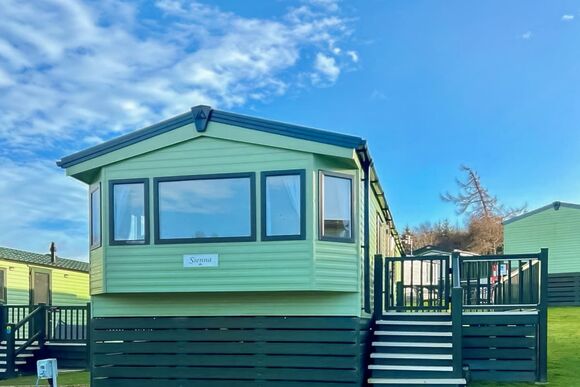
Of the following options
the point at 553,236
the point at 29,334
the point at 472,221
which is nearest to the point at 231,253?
the point at 29,334

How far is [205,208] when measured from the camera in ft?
27.4

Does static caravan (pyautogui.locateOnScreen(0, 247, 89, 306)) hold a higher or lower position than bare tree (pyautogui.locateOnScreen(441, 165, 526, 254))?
lower

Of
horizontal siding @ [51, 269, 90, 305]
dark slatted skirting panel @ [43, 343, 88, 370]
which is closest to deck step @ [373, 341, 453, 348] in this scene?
dark slatted skirting panel @ [43, 343, 88, 370]

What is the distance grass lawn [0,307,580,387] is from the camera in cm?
847

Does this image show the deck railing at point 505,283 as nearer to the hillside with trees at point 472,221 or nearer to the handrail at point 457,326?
the handrail at point 457,326

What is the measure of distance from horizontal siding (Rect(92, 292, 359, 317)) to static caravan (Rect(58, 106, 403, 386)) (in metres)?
0.02

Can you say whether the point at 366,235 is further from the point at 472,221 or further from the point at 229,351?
the point at 472,221

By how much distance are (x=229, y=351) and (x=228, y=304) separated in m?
0.68

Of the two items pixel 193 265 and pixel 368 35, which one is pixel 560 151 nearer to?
pixel 368 35

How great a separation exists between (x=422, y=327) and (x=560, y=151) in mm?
16934

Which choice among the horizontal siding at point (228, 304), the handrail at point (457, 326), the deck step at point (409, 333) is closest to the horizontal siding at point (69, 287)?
the horizontal siding at point (228, 304)

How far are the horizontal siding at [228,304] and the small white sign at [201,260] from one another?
1.73 feet

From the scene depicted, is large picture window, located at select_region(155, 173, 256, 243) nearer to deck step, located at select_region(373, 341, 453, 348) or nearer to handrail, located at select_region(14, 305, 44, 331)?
deck step, located at select_region(373, 341, 453, 348)

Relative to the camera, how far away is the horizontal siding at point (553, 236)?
22.2m
